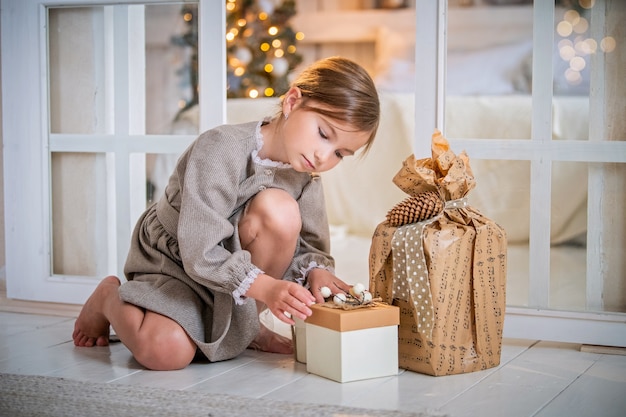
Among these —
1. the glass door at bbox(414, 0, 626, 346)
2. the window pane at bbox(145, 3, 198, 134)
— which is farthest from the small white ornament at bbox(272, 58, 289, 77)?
the glass door at bbox(414, 0, 626, 346)

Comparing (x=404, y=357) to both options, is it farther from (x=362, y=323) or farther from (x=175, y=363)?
(x=175, y=363)

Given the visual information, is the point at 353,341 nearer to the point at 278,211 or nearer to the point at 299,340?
the point at 299,340

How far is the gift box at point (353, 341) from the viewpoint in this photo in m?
1.47

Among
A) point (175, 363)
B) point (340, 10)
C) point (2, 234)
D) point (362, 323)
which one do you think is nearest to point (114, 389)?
point (175, 363)

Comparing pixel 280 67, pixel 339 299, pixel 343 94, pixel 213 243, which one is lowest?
pixel 339 299

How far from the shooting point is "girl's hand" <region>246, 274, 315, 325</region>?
4.85 feet

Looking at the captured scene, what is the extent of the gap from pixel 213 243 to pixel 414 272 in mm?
384

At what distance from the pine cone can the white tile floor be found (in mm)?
298

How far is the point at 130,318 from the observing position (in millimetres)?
1614

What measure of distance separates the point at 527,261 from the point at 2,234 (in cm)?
156

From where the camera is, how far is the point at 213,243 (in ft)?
5.04

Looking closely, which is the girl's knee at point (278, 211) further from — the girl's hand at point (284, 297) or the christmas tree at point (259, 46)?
the christmas tree at point (259, 46)

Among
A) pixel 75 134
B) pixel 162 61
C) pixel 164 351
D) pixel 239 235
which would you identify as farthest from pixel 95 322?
pixel 162 61

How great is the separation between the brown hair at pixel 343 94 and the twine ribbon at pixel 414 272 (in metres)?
0.22
